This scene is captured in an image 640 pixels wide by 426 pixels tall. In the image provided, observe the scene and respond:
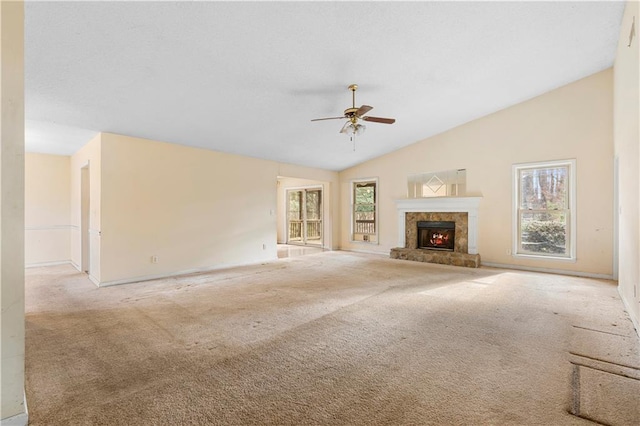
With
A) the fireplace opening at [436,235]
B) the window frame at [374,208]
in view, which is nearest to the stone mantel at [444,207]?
the fireplace opening at [436,235]

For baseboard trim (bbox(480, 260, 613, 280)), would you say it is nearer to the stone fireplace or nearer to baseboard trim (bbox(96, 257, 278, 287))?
the stone fireplace

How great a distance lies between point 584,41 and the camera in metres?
4.23

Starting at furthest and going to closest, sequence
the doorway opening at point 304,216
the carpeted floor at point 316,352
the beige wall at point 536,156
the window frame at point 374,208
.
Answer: the doorway opening at point 304,216, the window frame at point 374,208, the beige wall at point 536,156, the carpeted floor at point 316,352

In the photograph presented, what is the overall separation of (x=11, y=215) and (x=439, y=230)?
24.6 ft

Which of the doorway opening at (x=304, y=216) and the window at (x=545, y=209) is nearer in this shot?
the window at (x=545, y=209)

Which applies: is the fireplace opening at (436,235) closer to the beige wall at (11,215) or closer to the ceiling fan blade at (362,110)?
the ceiling fan blade at (362,110)

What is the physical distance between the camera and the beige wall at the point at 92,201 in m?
4.93

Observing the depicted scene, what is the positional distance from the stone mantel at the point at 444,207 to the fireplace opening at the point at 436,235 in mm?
372

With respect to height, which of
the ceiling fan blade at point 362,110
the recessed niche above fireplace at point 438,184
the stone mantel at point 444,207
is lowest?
the stone mantel at point 444,207

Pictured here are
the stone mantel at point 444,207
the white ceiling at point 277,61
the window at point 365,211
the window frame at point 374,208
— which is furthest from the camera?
the window at point 365,211

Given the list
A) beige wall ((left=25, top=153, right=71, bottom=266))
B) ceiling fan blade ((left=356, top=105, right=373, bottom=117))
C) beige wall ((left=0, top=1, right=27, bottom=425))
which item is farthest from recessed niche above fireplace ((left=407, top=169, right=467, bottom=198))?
beige wall ((left=25, top=153, right=71, bottom=266))

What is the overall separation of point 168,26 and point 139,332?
297cm

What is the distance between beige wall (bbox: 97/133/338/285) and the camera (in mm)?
4973

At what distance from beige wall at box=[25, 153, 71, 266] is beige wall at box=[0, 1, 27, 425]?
264 inches
